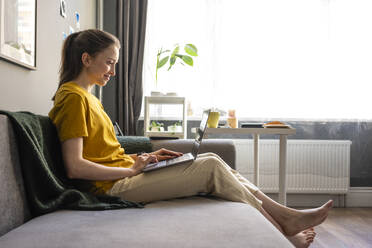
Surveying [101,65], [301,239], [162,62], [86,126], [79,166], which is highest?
[162,62]

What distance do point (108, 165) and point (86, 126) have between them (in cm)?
20

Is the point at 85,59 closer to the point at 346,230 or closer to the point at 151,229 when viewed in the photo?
the point at 151,229

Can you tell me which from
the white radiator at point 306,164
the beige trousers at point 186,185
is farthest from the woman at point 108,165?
the white radiator at point 306,164

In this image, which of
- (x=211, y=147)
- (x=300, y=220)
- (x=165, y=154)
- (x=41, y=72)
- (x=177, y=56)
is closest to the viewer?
(x=300, y=220)

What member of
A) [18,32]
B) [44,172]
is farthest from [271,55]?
[44,172]

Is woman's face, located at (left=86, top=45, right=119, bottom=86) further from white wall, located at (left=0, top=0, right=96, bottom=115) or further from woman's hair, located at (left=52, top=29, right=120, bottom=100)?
white wall, located at (left=0, top=0, right=96, bottom=115)

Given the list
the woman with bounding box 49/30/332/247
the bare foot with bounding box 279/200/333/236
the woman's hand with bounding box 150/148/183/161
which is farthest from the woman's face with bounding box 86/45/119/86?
the bare foot with bounding box 279/200/333/236

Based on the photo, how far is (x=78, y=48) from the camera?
1.62 metres

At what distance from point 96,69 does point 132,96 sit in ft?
5.81

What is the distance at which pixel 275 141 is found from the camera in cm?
342

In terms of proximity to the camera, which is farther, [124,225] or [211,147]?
[211,147]

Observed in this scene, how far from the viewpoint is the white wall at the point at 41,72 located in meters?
1.58

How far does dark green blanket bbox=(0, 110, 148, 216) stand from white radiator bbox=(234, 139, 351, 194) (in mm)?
2204

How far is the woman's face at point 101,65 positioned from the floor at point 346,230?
159cm
